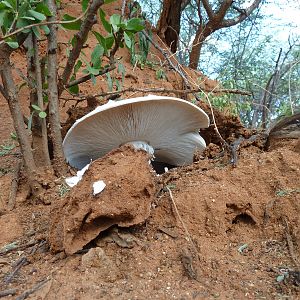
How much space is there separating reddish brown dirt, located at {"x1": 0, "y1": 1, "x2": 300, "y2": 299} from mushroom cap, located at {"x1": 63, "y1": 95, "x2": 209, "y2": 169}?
34cm

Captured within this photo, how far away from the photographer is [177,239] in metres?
1.48

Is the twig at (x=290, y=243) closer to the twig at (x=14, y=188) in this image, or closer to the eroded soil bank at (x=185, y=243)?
the eroded soil bank at (x=185, y=243)

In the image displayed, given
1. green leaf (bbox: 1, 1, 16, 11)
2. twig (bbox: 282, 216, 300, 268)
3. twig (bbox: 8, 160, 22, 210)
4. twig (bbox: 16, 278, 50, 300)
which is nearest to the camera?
twig (bbox: 16, 278, 50, 300)

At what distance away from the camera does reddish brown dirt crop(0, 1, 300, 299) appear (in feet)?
4.08

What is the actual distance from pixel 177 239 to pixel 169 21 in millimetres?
4272

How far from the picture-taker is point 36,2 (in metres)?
1.83

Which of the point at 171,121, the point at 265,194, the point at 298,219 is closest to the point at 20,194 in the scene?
the point at 171,121

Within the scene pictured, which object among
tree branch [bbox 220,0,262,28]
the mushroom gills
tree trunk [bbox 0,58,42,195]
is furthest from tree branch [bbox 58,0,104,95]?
tree branch [bbox 220,0,262,28]

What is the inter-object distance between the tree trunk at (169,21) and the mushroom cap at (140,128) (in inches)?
115

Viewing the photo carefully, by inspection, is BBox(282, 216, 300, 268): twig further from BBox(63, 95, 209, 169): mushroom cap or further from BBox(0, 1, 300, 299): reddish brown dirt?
BBox(63, 95, 209, 169): mushroom cap

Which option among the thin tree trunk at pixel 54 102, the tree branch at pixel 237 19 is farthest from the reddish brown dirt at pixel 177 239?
the tree branch at pixel 237 19

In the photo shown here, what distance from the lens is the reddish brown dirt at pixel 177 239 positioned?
1.24 meters

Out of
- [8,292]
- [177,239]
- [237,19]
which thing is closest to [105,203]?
[177,239]

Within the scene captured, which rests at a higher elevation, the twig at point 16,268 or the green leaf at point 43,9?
the green leaf at point 43,9
